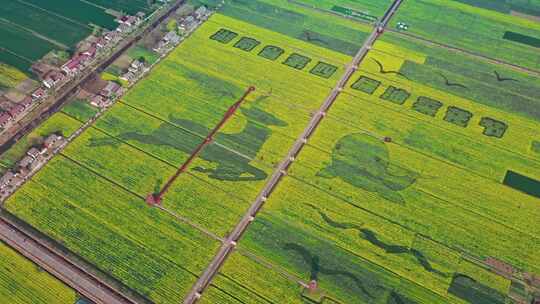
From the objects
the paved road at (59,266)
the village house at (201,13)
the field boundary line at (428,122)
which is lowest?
the paved road at (59,266)

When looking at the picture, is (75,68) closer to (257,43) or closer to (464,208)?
(257,43)

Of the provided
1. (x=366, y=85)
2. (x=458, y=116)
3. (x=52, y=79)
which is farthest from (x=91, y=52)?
(x=458, y=116)

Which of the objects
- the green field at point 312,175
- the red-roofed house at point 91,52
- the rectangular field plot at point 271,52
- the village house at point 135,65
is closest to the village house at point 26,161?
the green field at point 312,175

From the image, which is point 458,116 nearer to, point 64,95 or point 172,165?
point 172,165

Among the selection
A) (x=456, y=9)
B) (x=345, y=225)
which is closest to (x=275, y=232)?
(x=345, y=225)

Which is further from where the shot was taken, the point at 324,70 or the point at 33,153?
the point at 324,70

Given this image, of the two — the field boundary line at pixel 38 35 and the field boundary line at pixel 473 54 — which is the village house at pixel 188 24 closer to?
the field boundary line at pixel 38 35

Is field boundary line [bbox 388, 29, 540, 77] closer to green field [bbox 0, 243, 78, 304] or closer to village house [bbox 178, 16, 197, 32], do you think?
village house [bbox 178, 16, 197, 32]
